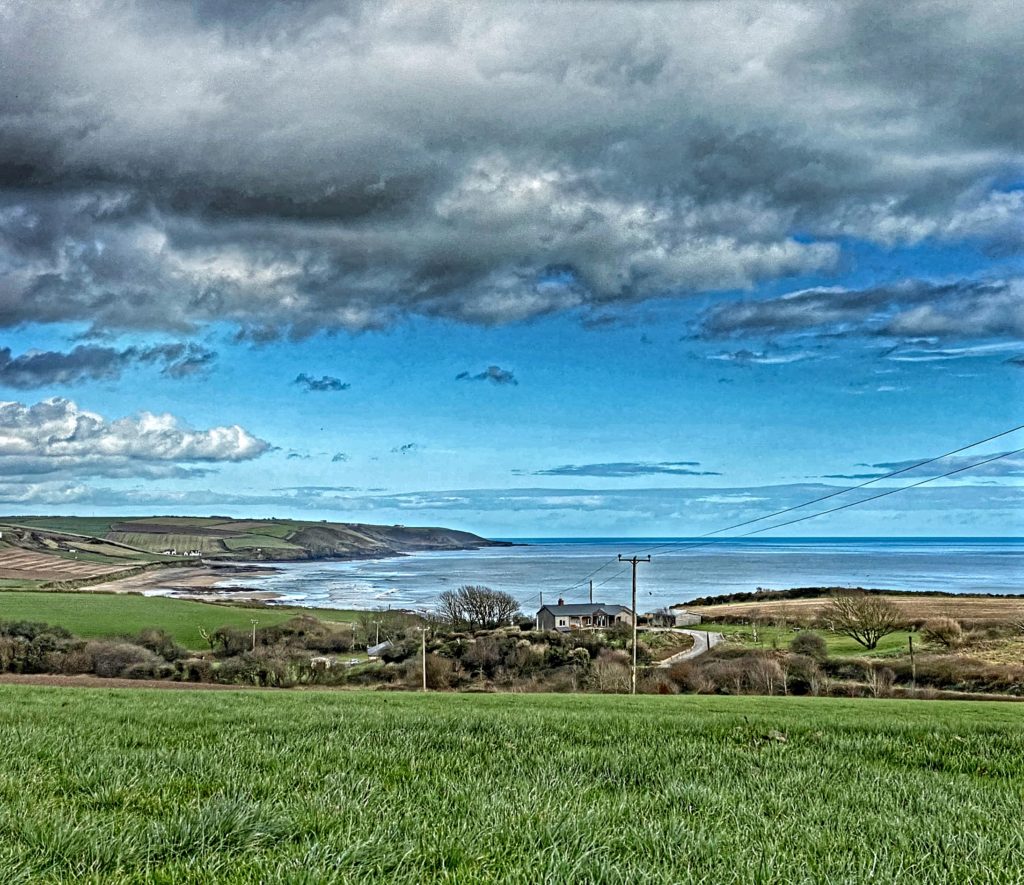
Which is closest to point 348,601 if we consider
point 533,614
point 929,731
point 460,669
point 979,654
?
point 533,614

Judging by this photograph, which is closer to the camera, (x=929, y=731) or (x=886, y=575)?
(x=929, y=731)

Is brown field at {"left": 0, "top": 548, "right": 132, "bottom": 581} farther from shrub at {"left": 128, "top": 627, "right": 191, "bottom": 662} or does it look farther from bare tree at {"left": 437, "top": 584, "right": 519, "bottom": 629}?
A: bare tree at {"left": 437, "top": 584, "right": 519, "bottom": 629}

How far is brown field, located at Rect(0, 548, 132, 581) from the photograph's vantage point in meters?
118

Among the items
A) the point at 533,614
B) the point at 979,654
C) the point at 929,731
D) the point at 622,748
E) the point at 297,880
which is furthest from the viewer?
the point at 533,614

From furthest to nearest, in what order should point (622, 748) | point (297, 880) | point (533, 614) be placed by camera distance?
1. point (533, 614)
2. point (622, 748)
3. point (297, 880)

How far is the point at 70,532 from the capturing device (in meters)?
189

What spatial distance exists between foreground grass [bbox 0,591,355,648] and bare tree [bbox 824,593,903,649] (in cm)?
5075

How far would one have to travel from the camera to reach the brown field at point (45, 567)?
11788cm

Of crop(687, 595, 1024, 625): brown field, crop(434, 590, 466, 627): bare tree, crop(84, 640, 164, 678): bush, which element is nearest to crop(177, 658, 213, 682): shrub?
crop(84, 640, 164, 678): bush

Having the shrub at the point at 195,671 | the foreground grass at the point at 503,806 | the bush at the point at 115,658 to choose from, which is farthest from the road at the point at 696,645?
the foreground grass at the point at 503,806

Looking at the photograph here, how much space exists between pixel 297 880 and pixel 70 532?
8516 inches

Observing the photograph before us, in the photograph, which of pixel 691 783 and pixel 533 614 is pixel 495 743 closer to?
pixel 691 783

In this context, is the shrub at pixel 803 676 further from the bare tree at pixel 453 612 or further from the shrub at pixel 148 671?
the shrub at pixel 148 671

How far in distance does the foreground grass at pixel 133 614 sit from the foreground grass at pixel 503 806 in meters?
69.5
